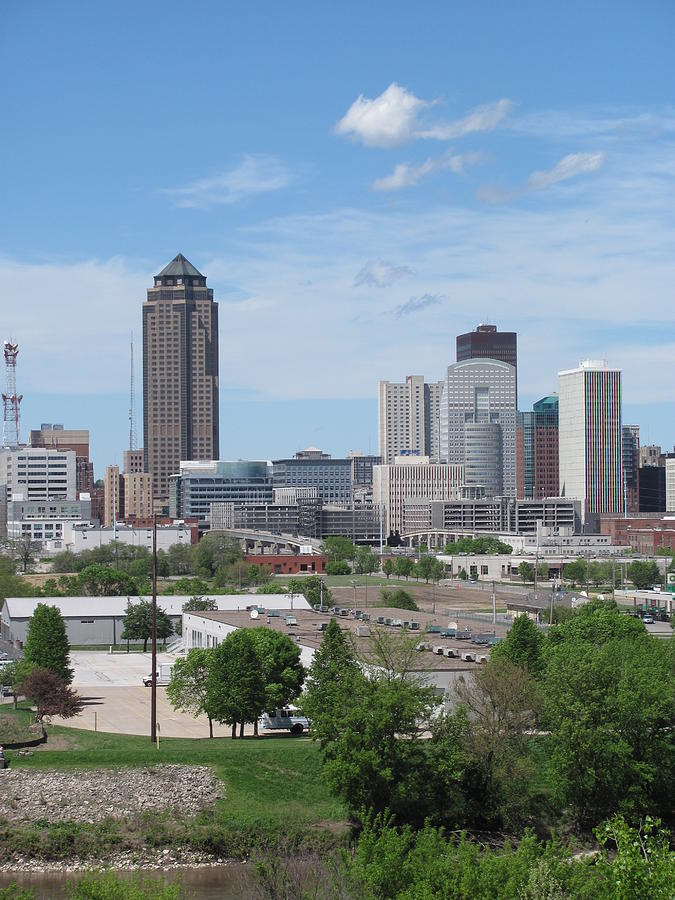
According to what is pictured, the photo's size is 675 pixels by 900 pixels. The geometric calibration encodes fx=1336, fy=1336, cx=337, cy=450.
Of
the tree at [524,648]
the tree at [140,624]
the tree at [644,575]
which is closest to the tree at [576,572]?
the tree at [644,575]

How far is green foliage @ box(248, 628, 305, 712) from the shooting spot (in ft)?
168

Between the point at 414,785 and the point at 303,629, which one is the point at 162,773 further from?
the point at 303,629

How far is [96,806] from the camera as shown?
41.0 meters

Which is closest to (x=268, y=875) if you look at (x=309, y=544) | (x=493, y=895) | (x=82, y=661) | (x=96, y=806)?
(x=493, y=895)

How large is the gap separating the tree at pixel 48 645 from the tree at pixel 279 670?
36.6 feet

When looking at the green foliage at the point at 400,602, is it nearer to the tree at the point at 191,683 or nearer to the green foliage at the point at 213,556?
the green foliage at the point at 213,556

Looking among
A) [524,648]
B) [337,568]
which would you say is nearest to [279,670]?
[524,648]

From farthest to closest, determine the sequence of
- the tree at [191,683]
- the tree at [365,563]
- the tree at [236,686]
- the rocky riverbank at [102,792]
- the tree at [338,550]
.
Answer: the tree at [338,550]
the tree at [365,563]
the tree at [191,683]
the tree at [236,686]
the rocky riverbank at [102,792]

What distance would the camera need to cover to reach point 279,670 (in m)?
52.4

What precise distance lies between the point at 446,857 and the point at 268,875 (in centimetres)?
547

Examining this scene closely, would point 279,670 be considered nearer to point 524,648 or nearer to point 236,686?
point 236,686

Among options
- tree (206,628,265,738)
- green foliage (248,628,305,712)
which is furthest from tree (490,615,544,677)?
tree (206,628,265,738)

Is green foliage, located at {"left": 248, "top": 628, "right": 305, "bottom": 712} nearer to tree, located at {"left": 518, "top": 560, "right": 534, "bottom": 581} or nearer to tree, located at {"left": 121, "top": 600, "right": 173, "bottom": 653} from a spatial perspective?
tree, located at {"left": 121, "top": 600, "right": 173, "bottom": 653}

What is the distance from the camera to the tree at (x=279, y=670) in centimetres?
5119
